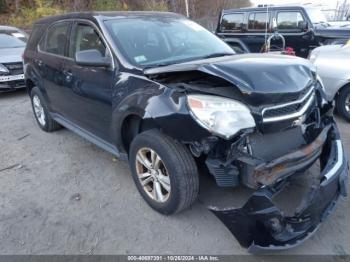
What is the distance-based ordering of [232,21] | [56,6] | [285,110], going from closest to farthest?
[285,110] < [232,21] < [56,6]

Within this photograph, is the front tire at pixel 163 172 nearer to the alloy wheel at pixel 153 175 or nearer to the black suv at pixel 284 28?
the alloy wheel at pixel 153 175

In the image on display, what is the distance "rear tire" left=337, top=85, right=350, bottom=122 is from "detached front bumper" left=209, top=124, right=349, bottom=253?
2.99m

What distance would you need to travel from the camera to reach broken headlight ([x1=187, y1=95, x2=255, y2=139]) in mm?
2305

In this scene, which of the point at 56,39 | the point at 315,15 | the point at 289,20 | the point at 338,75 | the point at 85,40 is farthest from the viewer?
the point at 315,15

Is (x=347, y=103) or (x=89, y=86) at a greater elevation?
(x=89, y=86)

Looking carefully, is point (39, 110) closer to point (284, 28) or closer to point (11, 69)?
point (11, 69)

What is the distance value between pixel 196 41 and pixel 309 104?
61.7 inches

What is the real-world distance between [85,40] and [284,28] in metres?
6.26

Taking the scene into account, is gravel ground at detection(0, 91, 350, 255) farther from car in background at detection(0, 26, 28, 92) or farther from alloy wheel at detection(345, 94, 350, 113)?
car in background at detection(0, 26, 28, 92)

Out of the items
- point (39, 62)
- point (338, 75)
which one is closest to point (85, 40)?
point (39, 62)

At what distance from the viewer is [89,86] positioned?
138 inches

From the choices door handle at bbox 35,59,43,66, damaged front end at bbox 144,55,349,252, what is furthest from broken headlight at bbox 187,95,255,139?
door handle at bbox 35,59,43,66

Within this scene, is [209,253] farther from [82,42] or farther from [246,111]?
[82,42]

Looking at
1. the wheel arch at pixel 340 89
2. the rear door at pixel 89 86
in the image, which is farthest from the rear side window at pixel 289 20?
the rear door at pixel 89 86
